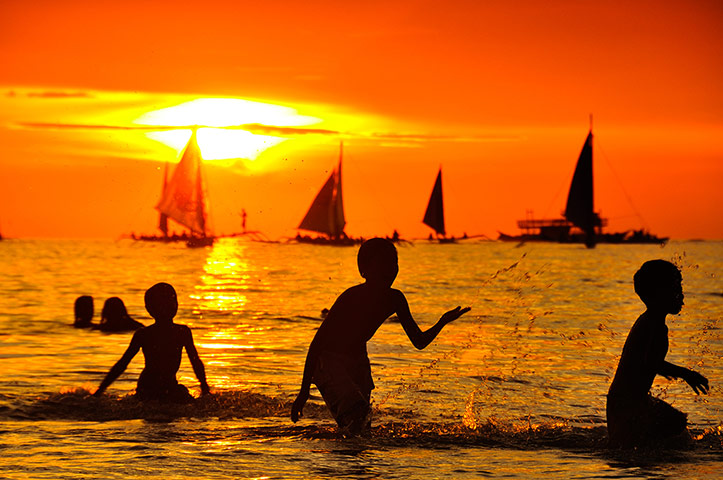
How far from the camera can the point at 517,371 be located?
51.3 ft

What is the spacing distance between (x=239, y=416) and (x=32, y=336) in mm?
11489

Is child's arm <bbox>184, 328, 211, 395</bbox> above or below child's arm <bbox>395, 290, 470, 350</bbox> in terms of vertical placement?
below

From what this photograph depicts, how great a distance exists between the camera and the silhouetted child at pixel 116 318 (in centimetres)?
1975

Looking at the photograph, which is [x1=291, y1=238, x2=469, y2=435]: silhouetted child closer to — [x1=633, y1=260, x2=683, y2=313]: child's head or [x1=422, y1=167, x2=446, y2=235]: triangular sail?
[x1=633, y1=260, x2=683, y2=313]: child's head

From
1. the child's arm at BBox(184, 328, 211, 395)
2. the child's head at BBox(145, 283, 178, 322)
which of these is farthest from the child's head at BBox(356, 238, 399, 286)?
the child's arm at BBox(184, 328, 211, 395)

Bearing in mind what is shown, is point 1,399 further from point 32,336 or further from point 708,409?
point 32,336

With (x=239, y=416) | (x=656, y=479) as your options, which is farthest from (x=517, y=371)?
(x=656, y=479)

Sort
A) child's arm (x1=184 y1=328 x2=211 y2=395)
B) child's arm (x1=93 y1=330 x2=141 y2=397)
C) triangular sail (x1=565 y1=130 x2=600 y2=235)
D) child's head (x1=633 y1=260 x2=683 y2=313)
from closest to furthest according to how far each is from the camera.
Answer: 1. child's head (x1=633 y1=260 x2=683 y2=313)
2. child's arm (x1=93 y1=330 x2=141 y2=397)
3. child's arm (x1=184 y1=328 x2=211 y2=395)
4. triangular sail (x1=565 y1=130 x2=600 y2=235)

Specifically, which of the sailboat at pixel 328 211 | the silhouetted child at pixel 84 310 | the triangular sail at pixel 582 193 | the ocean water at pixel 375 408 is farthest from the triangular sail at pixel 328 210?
the silhouetted child at pixel 84 310

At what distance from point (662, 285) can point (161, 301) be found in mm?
4812

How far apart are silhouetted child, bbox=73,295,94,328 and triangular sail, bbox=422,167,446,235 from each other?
83.6 m

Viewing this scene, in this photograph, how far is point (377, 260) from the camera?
8008 mm

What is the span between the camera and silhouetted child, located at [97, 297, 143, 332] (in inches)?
778

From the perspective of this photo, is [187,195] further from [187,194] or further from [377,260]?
[377,260]
